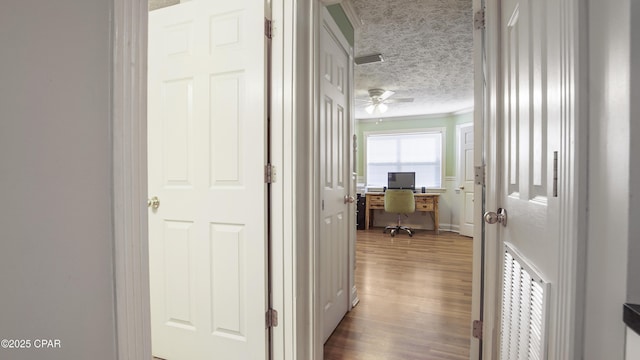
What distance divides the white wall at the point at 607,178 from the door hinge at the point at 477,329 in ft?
3.23

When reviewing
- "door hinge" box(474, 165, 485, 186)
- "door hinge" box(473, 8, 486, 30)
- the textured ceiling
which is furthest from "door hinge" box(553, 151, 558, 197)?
the textured ceiling

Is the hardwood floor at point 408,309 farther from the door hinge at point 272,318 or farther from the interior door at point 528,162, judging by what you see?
the interior door at point 528,162

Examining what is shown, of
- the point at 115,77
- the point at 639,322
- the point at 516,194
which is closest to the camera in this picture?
the point at 639,322

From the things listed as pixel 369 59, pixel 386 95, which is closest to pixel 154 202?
pixel 369 59

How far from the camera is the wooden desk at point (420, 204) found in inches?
220

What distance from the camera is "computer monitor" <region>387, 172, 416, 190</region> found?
588 centimetres

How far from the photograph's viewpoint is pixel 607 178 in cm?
50

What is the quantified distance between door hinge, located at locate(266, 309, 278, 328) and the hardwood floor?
1.67ft

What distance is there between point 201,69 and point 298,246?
3.60 feet

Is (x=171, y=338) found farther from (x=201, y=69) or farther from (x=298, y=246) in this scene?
(x=201, y=69)

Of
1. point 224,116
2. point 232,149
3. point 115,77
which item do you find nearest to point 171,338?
point 232,149

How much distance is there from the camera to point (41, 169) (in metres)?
0.47

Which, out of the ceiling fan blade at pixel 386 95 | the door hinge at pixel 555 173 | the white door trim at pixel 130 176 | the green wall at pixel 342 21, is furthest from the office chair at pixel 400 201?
the white door trim at pixel 130 176

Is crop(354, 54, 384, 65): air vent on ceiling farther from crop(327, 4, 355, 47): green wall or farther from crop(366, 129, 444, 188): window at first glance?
crop(366, 129, 444, 188): window
